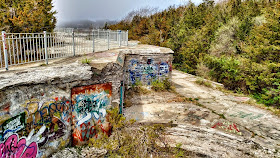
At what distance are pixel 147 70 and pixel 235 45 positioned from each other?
427 inches

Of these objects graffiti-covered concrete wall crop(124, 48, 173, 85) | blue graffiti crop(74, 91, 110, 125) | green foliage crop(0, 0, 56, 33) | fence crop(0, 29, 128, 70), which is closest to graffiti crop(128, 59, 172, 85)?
graffiti-covered concrete wall crop(124, 48, 173, 85)

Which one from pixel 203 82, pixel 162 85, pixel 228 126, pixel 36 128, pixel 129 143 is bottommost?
pixel 228 126

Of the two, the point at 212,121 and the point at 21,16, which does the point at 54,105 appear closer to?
the point at 212,121

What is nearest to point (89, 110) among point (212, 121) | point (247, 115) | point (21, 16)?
point (212, 121)

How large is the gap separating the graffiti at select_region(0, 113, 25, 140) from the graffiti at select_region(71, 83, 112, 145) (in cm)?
137

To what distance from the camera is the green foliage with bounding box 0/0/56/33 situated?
27.5 ft

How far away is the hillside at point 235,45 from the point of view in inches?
458

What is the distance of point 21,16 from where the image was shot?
8.46 metres

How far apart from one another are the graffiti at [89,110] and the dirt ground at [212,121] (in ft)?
6.14

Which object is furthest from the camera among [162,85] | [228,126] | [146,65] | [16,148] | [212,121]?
[162,85]

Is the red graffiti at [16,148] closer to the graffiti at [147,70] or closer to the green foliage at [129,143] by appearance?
the green foliage at [129,143]

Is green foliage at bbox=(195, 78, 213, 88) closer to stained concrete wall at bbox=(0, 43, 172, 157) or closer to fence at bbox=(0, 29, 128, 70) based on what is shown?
fence at bbox=(0, 29, 128, 70)

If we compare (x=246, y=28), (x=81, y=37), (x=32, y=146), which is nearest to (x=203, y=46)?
(x=246, y=28)

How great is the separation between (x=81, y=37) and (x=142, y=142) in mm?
5002
